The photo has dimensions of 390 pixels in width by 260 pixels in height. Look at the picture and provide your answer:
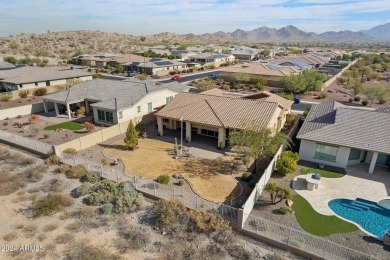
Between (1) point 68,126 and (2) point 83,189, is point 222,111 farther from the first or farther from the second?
(1) point 68,126

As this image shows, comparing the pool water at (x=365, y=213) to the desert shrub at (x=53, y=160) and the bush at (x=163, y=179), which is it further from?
the desert shrub at (x=53, y=160)

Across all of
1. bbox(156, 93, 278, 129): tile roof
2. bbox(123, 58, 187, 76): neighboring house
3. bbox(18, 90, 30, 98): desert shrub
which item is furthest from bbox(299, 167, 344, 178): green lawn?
bbox(123, 58, 187, 76): neighboring house

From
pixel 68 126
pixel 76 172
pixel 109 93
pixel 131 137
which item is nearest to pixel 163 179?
pixel 76 172

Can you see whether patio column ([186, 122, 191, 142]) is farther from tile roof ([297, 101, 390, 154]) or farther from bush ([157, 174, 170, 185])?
tile roof ([297, 101, 390, 154])

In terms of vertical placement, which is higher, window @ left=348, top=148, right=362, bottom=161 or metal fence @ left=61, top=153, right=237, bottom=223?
window @ left=348, top=148, right=362, bottom=161

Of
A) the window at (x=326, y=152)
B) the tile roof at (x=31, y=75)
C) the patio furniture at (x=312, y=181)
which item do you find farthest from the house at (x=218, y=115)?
the tile roof at (x=31, y=75)

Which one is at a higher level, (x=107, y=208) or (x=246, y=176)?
(x=246, y=176)

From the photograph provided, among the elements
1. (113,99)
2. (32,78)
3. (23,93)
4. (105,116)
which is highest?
(113,99)
